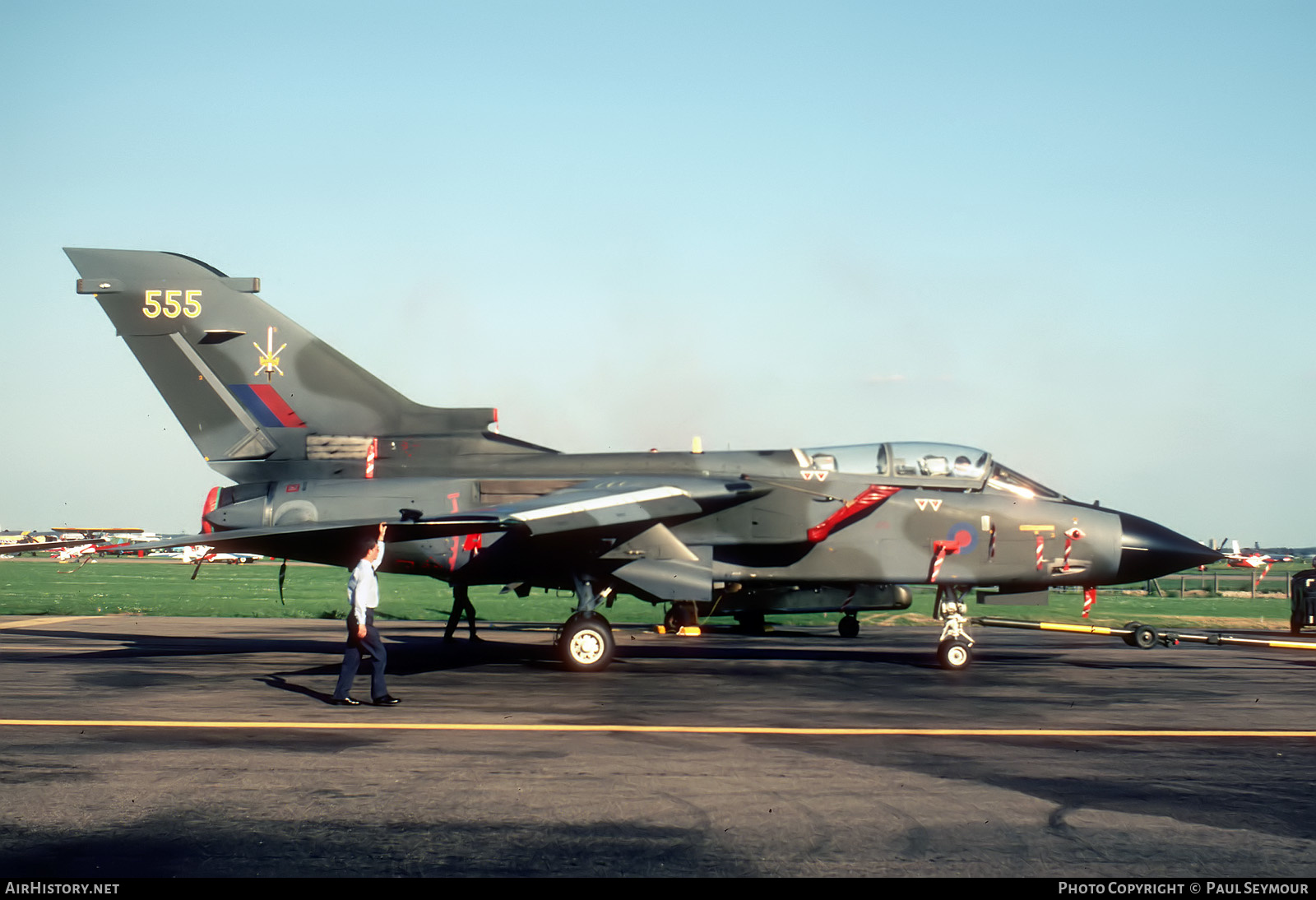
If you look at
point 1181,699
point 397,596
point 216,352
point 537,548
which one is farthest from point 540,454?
point 397,596

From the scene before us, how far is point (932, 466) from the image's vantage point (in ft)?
52.6

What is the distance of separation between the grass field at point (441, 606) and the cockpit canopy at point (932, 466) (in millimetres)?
8733

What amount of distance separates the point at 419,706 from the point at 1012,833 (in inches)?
274

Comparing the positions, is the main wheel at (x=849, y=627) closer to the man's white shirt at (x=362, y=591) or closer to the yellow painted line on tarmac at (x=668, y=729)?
the yellow painted line on tarmac at (x=668, y=729)

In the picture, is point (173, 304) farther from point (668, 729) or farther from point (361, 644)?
point (668, 729)

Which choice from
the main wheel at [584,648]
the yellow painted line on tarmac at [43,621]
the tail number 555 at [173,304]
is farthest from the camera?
the yellow painted line on tarmac at [43,621]

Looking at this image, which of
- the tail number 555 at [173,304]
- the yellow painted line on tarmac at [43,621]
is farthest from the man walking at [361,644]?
the yellow painted line on tarmac at [43,621]

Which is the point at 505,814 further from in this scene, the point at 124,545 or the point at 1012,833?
the point at 124,545

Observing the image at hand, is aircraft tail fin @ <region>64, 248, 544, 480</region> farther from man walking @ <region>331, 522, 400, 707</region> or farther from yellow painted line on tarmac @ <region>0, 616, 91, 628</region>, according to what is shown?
yellow painted line on tarmac @ <region>0, 616, 91, 628</region>

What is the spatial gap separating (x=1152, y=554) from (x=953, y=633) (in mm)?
3239

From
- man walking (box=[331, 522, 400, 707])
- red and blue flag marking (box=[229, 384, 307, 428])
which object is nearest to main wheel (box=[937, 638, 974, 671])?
man walking (box=[331, 522, 400, 707])

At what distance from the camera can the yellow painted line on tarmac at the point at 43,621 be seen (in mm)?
22188

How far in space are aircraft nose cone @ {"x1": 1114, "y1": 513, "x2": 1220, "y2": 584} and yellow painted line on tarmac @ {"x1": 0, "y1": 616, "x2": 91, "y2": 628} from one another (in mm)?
21344

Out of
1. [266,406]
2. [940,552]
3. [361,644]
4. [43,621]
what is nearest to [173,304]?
[266,406]
